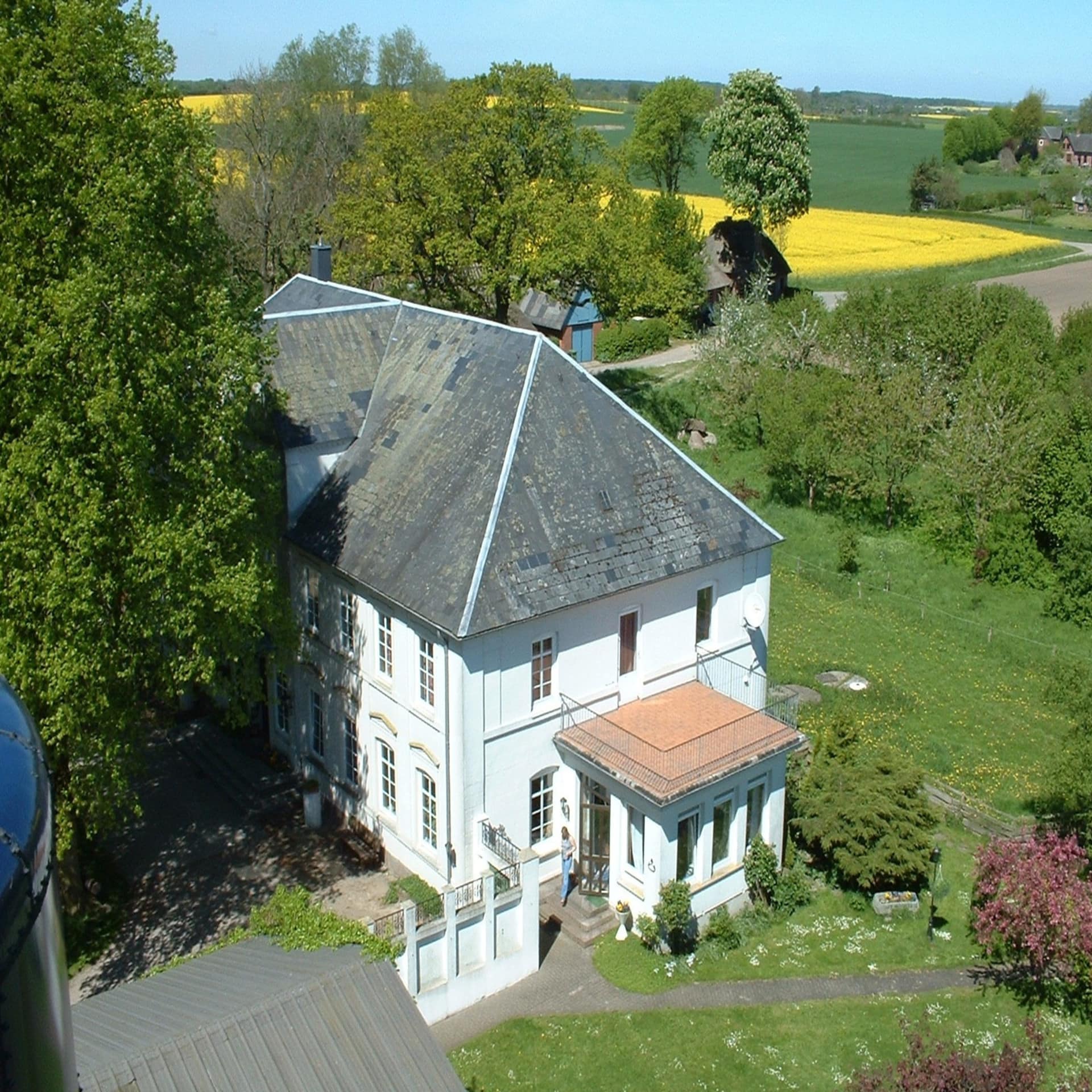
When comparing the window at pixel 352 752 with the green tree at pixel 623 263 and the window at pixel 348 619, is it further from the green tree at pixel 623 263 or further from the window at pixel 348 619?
the green tree at pixel 623 263

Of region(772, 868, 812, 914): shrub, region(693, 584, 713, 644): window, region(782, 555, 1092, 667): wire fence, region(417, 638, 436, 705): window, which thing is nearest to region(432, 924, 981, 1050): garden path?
region(772, 868, 812, 914): shrub

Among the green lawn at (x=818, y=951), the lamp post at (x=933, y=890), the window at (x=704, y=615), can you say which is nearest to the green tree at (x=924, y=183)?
the window at (x=704, y=615)

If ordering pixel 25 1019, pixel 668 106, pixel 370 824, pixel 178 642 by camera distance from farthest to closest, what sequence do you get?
pixel 668 106 < pixel 370 824 < pixel 178 642 < pixel 25 1019

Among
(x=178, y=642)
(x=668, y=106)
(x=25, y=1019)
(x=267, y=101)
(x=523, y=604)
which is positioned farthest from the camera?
(x=668, y=106)

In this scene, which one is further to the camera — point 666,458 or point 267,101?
point 267,101


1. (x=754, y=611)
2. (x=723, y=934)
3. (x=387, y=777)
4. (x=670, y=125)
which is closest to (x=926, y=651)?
(x=754, y=611)

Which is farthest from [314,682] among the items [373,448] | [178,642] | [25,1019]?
[25,1019]

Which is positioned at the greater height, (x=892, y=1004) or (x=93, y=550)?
(x=93, y=550)

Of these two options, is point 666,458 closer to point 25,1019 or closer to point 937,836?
point 937,836
